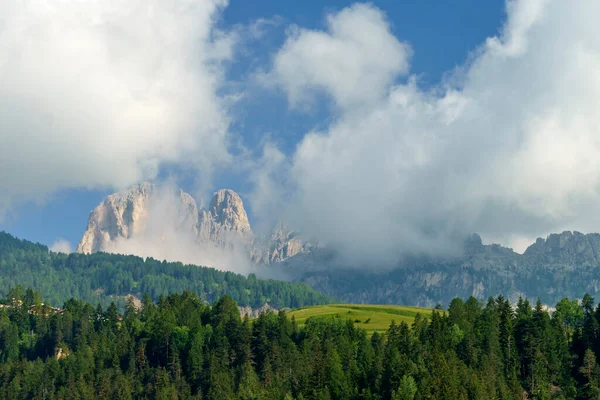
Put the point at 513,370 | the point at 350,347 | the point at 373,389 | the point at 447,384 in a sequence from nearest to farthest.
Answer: the point at 447,384, the point at 373,389, the point at 513,370, the point at 350,347

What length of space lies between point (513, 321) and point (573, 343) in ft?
47.1

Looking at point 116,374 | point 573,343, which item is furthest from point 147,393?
point 573,343

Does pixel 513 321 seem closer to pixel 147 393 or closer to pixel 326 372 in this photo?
pixel 326 372

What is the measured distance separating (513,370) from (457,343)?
1210 cm

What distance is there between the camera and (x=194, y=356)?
196 metres

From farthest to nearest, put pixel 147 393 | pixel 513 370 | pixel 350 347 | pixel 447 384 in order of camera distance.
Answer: pixel 147 393, pixel 350 347, pixel 513 370, pixel 447 384

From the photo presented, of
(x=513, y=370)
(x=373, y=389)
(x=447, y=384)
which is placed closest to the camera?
(x=447, y=384)

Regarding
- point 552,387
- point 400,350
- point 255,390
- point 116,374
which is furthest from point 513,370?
point 116,374

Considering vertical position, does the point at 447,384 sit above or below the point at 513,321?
below

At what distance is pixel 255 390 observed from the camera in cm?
16600

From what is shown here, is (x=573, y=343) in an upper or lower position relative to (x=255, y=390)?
upper

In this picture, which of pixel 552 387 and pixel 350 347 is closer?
pixel 552 387

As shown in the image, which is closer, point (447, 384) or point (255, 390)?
point (447, 384)

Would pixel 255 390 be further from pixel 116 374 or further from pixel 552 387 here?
pixel 552 387
